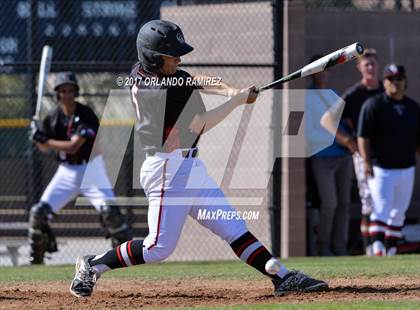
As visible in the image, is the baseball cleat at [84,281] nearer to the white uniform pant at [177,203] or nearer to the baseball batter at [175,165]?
the baseball batter at [175,165]

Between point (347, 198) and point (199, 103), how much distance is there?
18.3 feet

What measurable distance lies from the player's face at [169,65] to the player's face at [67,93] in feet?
14.3

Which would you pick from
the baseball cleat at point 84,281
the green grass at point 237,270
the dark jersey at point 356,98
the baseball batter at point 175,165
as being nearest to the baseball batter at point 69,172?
the green grass at point 237,270

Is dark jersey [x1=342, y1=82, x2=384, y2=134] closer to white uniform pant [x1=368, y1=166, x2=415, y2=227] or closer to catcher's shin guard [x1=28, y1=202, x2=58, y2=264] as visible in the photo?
white uniform pant [x1=368, y1=166, x2=415, y2=227]

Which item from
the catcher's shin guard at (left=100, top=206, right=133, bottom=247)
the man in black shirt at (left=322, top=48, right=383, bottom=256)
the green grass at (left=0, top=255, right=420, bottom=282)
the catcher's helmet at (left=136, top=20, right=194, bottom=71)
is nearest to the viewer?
the catcher's helmet at (left=136, top=20, right=194, bottom=71)

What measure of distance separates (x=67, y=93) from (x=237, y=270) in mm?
3164

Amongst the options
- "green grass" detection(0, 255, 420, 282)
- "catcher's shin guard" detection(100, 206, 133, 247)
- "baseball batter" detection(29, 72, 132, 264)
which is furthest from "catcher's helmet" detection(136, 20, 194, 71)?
"catcher's shin guard" detection(100, 206, 133, 247)

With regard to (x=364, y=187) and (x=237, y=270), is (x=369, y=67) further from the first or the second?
(x=237, y=270)

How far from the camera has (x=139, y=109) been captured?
6809mm

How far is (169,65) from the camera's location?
6773 millimetres

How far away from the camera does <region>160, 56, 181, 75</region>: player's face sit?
22.1ft

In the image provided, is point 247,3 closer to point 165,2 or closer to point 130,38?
point 165,2

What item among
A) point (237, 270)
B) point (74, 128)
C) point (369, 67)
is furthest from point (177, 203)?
point (369, 67)

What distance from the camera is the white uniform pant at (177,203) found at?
264 inches
